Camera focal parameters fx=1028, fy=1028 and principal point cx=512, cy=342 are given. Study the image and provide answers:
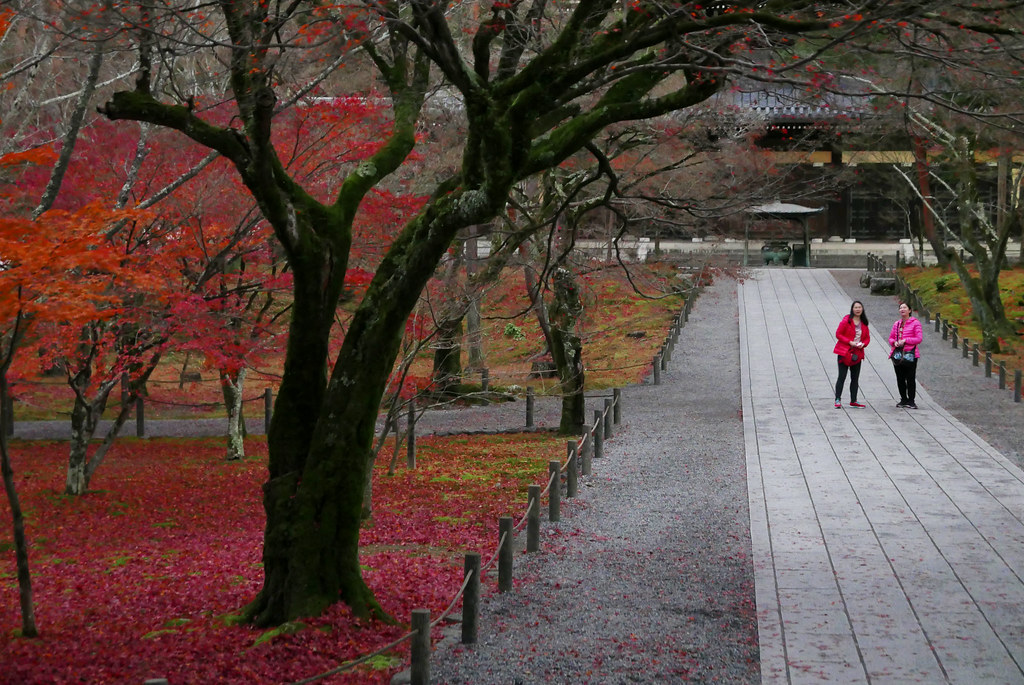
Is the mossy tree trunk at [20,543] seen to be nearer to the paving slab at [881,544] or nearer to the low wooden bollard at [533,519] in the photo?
the low wooden bollard at [533,519]

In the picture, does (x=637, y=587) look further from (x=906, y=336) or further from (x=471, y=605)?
(x=906, y=336)

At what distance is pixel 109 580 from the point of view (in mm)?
10266

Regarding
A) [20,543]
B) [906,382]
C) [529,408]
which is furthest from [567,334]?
[20,543]

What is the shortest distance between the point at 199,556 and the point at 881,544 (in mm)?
7098

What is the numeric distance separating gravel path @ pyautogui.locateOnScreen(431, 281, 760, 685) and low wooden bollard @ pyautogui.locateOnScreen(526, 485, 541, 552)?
0.43 ft

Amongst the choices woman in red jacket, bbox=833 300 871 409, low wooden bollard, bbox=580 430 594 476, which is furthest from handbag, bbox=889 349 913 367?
low wooden bollard, bbox=580 430 594 476

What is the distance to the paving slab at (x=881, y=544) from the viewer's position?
6.68 meters

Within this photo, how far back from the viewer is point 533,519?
991cm

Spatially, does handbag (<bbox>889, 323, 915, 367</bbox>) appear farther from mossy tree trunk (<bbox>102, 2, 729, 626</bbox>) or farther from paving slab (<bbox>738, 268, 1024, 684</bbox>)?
mossy tree trunk (<bbox>102, 2, 729, 626</bbox>)

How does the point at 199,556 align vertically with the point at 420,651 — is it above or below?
below

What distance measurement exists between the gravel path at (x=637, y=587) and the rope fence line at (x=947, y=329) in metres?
7.20

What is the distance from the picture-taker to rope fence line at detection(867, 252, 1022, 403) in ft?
65.5

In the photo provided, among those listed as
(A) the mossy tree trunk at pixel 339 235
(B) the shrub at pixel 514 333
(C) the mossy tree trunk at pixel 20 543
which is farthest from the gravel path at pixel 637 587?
(B) the shrub at pixel 514 333

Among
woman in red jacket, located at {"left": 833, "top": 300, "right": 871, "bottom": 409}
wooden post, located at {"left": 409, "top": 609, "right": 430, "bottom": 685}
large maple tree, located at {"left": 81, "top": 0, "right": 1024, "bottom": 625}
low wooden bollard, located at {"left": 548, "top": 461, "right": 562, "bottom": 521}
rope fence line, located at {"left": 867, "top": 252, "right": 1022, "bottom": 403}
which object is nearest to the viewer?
wooden post, located at {"left": 409, "top": 609, "right": 430, "bottom": 685}
